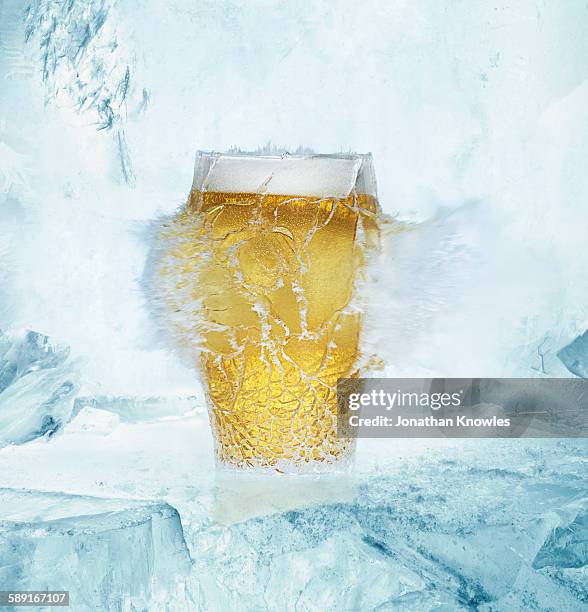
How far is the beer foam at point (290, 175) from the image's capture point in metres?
1.06

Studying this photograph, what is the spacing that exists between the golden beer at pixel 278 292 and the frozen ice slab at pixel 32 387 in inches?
13.1

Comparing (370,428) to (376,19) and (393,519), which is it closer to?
(393,519)

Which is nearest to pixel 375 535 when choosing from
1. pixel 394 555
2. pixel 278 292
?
pixel 394 555

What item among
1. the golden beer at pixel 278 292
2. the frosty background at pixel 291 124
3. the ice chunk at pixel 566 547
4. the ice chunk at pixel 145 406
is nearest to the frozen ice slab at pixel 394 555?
the ice chunk at pixel 566 547

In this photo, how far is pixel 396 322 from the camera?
121cm

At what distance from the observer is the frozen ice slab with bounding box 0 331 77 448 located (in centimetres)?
131

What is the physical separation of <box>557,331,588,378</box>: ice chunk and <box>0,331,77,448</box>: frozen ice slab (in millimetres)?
846

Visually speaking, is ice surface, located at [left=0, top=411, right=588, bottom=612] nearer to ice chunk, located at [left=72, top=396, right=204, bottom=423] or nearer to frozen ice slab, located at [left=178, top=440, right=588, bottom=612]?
frozen ice slab, located at [left=178, top=440, right=588, bottom=612]

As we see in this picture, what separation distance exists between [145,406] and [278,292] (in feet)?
1.65

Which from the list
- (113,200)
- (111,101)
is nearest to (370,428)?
(113,200)

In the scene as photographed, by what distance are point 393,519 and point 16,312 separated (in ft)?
2.44

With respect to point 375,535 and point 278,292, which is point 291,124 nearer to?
point 278,292

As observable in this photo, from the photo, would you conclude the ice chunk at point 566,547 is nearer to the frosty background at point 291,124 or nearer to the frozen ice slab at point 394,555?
the frozen ice slab at point 394,555

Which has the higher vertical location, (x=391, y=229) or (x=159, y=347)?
(x=391, y=229)
